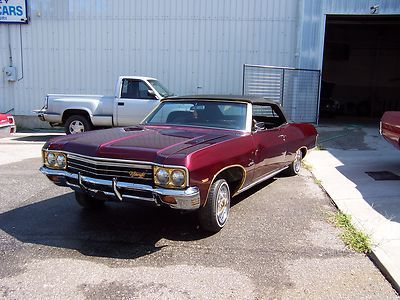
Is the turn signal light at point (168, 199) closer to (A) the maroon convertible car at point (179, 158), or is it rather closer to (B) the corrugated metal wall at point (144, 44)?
(A) the maroon convertible car at point (179, 158)

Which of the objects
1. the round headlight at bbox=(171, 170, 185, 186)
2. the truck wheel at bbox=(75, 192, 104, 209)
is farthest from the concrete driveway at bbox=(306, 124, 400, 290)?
the truck wheel at bbox=(75, 192, 104, 209)

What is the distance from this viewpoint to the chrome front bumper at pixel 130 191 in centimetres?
382

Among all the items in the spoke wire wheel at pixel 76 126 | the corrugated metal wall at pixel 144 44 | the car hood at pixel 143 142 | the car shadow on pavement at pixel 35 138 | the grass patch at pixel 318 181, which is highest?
the corrugated metal wall at pixel 144 44

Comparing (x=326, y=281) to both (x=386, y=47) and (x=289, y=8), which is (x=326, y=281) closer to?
(x=289, y=8)

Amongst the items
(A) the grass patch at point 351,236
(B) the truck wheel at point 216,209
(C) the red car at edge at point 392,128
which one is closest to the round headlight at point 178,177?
(B) the truck wheel at point 216,209

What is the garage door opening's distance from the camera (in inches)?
869

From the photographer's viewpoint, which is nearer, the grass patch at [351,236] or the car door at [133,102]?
the grass patch at [351,236]

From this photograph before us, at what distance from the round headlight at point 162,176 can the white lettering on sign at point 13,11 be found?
13.3 metres

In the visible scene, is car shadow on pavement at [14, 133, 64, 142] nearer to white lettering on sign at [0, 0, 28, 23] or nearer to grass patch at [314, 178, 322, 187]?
white lettering on sign at [0, 0, 28, 23]

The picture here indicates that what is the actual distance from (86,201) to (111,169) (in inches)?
50.9

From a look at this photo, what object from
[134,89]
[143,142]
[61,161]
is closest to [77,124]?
[134,89]

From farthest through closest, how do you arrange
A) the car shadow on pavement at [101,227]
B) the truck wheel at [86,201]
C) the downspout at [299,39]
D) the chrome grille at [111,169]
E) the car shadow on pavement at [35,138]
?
the downspout at [299,39], the car shadow on pavement at [35,138], the truck wheel at [86,201], the car shadow on pavement at [101,227], the chrome grille at [111,169]

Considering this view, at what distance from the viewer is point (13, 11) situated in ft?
48.2

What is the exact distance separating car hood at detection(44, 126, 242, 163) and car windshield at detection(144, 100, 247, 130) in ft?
0.71
